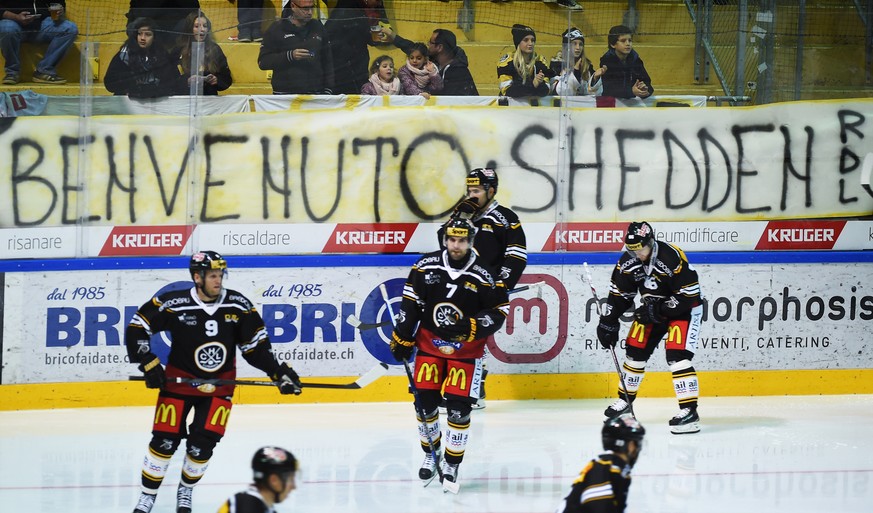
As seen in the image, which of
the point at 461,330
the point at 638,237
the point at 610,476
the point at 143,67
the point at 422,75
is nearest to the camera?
the point at 610,476

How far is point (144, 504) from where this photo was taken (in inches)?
246

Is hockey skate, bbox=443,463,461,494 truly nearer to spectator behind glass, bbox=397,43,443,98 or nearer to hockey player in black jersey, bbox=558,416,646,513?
hockey player in black jersey, bbox=558,416,646,513

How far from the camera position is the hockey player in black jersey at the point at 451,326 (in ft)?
22.8

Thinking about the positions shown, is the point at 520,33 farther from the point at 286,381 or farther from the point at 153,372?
the point at 153,372

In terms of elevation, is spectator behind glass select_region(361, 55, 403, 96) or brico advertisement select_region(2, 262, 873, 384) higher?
spectator behind glass select_region(361, 55, 403, 96)

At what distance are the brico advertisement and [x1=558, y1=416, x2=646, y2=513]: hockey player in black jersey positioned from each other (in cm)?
398

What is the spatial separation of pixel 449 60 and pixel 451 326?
122 inches

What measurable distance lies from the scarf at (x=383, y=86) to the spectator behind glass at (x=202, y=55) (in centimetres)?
112

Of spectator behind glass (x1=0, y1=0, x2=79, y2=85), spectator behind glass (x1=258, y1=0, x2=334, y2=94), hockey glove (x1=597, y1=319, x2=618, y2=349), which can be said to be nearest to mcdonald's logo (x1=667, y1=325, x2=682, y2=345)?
hockey glove (x1=597, y1=319, x2=618, y2=349)

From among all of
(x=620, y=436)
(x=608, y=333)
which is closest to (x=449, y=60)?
(x=608, y=333)

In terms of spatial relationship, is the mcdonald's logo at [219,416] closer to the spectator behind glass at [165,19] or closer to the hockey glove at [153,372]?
the hockey glove at [153,372]

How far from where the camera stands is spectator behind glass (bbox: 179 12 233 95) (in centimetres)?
907

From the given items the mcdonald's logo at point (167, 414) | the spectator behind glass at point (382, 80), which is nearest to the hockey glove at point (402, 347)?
the mcdonald's logo at point (167, 414)

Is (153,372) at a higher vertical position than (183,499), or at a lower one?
higher
